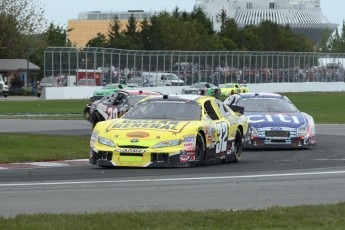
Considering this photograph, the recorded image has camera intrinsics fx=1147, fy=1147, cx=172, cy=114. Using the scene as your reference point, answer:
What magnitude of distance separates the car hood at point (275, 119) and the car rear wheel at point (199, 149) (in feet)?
19.1

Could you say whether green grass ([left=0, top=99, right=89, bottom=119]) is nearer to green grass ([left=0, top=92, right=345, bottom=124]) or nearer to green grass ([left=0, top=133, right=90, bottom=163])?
green grass ([left=0, top=92, right=345, bottom=124])

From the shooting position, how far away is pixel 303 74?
103m

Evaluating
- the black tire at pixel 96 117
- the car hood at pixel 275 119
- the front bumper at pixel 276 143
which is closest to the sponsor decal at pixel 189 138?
the front bumper at pixel 276 143

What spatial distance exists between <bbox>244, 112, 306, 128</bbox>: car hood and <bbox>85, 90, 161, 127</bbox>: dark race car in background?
5357 mm

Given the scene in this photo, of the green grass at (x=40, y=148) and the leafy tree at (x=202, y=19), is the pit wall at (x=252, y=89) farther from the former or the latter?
the green grass at (x=40, y=148)

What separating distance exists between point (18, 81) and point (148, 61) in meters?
15.9

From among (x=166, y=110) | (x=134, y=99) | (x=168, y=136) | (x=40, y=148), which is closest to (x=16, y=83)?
(x=134, y=99)

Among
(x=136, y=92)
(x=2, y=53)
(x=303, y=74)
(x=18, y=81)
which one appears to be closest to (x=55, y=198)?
(x=136, y=92)

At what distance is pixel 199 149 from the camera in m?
18.8

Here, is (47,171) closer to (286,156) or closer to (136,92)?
(286,156)

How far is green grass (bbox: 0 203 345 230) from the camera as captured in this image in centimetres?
1056

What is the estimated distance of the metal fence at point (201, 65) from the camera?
77.2 m

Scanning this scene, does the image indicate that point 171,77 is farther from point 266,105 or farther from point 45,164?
point 45,164

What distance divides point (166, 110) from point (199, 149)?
118cm
